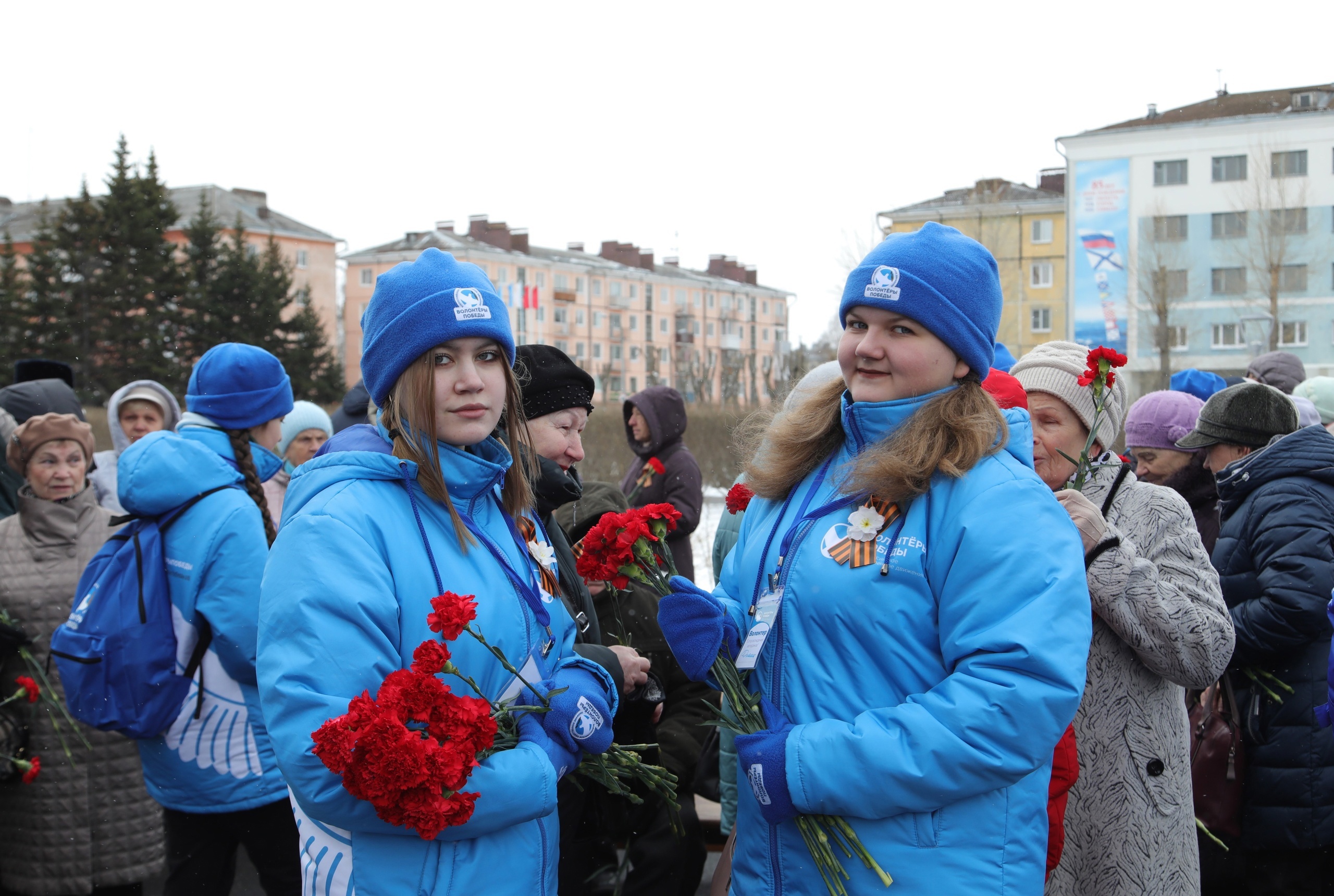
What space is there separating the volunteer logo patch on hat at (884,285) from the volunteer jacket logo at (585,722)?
1049mm

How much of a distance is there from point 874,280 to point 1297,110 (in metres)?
59.3

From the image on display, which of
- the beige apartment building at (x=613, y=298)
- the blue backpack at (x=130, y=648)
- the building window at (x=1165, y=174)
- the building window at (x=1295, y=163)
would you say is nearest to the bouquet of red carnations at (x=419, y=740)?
the blue backpack at (x=130, y=648)

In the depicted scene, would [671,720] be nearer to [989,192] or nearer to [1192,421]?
[1192,421]

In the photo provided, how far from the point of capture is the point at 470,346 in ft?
7.25

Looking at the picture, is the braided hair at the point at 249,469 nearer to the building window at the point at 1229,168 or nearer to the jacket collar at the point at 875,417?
the jacket collar at the point at 875,417

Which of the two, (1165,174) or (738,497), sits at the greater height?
(1165,174)

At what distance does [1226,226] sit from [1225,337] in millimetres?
5609

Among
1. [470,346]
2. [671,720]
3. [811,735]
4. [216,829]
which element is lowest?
[216,829]

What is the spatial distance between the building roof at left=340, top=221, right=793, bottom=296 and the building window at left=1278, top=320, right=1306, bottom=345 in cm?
4217

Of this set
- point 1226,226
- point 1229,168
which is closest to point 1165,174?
point 1229,168

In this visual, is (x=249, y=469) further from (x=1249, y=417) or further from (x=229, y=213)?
(x=229, y=213)

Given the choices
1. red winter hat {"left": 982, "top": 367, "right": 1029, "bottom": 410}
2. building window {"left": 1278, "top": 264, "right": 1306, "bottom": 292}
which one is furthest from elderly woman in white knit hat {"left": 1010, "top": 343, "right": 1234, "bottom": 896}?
building window {"left": 1278, "top": 264, "right": 1306, "bottom": 292}

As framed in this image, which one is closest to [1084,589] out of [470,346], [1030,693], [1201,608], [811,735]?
[1030,693]

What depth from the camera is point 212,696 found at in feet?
11.1
